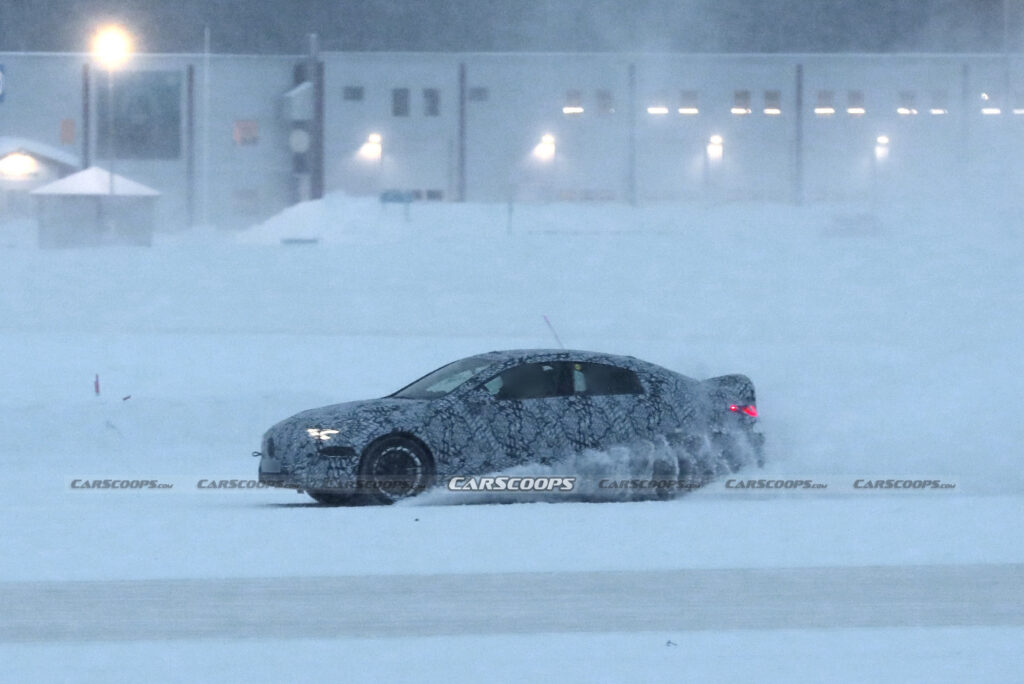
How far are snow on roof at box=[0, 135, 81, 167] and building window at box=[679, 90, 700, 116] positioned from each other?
84.3 ft

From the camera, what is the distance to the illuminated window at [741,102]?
64.6 m

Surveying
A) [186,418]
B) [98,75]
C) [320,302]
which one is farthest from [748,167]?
[186,418]

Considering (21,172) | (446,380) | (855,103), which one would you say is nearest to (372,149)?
(21,172)

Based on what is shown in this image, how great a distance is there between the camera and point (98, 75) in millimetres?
66000

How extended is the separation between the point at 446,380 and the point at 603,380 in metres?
1.32

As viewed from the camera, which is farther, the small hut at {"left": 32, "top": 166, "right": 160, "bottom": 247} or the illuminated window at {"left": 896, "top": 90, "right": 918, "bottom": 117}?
the illuminated window at {"left": 896, "top": 90, "right": 918, "bottom": 117}

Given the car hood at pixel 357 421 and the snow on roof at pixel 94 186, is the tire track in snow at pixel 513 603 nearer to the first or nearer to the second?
the car hood at pixel 357 421

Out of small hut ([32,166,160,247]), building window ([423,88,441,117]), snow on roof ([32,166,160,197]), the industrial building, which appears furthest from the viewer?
building window ([423,88,441,117])

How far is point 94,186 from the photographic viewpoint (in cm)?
5338

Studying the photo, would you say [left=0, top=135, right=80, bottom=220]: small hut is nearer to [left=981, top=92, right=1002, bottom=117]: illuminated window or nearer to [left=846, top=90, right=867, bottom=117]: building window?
[left=846, top=90, right=867, bottom=117]: building window

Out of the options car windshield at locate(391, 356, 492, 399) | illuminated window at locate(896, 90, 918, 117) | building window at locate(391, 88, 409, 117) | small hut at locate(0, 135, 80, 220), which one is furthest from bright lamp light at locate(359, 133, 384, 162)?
car windshield at locate(391, 356, 492, 399)

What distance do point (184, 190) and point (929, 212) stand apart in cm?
3250

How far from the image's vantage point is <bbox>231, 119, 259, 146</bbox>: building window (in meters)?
65.6

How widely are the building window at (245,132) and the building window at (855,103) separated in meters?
25.7
